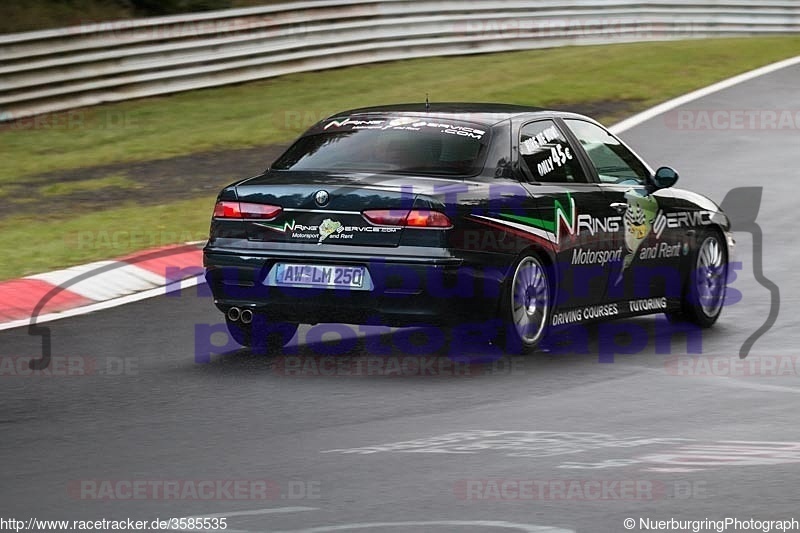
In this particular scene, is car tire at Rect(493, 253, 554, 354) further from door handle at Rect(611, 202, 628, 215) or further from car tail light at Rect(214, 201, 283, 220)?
car tail light at Rect(214, 201, 283, 220)

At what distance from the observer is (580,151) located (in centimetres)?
1042

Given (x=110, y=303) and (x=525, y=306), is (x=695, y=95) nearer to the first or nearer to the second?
(x=110, y=303)

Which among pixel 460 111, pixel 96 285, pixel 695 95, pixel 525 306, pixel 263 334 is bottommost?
pixel 263 334

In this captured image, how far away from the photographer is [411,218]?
29.9 ft

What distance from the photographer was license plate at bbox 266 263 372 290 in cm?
916

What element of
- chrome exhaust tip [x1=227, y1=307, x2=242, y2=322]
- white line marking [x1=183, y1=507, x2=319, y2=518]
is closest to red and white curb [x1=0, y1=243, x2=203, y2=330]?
chrome exhaust tip [x1=227, y1=307, x2=242, y2=322]

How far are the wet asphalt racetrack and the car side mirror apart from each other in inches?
38.4

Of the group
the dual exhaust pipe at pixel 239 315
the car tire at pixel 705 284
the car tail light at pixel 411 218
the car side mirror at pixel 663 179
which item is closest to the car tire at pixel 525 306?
the car tail light at pixel 411 218

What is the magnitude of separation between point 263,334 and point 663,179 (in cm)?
274

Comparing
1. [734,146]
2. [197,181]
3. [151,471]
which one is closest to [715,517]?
[151,471]

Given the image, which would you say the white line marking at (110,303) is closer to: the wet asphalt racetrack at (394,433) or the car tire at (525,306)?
the wet asphalt racetrack at (394,433)

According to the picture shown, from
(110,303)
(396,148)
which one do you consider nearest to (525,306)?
(396,148)

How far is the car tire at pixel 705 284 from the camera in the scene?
11141 millimetres

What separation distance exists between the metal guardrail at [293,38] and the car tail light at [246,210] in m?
13.8
